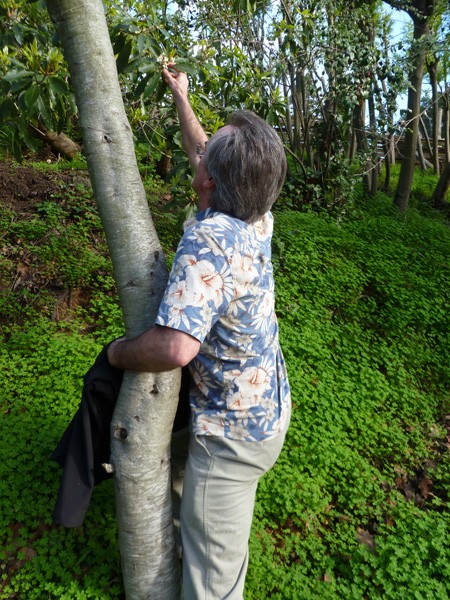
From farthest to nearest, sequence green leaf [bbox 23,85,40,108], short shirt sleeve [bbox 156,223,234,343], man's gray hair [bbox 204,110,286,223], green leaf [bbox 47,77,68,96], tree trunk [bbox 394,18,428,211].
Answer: tree trunk [bbox 394,18,428,211]
green leaf [bbox 47,77,68,96]
green leaf [bbox 23,85,40,108]
man's gray hair [bbox 204,110,286,223]
short shirt sleeve [bbox 156,223,234,343]

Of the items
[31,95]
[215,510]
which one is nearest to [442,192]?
[31,95]

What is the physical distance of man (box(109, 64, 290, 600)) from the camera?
5.69 ft

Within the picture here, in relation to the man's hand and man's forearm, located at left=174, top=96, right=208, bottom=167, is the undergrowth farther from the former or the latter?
the man's hand

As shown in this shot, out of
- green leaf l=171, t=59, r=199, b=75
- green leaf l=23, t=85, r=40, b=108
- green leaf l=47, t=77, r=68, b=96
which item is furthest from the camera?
green leaf l=171, t=59, r=199, b=75

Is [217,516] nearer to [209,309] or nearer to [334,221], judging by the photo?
[209,309]

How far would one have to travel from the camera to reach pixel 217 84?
13.6 ft

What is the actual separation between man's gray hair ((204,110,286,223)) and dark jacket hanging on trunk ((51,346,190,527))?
29.2 inches

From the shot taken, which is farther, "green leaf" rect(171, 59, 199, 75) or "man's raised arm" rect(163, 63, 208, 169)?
"green leaf" rect(171, 59, 199, 75)

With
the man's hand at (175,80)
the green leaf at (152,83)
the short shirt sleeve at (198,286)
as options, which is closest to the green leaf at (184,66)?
the man's hand at (175,80)

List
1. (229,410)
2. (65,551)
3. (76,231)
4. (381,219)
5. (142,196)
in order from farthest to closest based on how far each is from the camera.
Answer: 1. (381,219)
2. (76,231)
3. (65,551)
4. (142,196)
5. (229,410)

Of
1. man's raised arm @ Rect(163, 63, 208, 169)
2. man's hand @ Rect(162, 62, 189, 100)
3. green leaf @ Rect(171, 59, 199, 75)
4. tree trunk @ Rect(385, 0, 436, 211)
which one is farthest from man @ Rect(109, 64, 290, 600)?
tree trunk @ Rect(385, 0, 436, 211)

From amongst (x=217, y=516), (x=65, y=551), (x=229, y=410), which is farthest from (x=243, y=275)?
(x=65, y=551)

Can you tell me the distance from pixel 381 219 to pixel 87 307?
4.60 metres

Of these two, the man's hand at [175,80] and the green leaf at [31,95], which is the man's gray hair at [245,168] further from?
the green leaf at [31,95]
